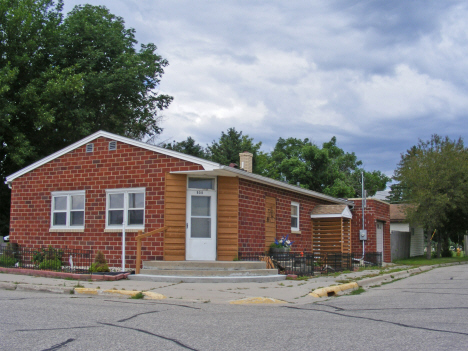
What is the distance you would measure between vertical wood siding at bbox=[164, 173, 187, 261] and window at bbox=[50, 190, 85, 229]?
141 inches

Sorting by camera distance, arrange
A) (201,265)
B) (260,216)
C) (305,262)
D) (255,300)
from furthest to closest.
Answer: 1. (260,216)
2. (305,262)
3. (201,265)
4. (255,300)

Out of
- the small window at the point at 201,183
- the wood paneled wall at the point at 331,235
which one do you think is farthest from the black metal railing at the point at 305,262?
the wood paneled wall at the point at 331,235

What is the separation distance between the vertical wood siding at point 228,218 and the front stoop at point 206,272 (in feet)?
5.72

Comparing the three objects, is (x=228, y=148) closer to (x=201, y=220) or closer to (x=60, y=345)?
(x=201, y=220)

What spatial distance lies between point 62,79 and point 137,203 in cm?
1214

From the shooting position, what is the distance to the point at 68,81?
82.9 ft

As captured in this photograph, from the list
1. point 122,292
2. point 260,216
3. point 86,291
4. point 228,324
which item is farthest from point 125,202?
point 228,324

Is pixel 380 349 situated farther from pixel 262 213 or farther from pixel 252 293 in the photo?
pixel 262 213

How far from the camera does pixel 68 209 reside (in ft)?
59.4

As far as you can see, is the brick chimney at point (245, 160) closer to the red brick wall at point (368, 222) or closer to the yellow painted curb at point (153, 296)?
the red brick wall at point (368, 222)

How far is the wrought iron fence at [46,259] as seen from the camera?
16062mm

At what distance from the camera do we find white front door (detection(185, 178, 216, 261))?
16.7 m

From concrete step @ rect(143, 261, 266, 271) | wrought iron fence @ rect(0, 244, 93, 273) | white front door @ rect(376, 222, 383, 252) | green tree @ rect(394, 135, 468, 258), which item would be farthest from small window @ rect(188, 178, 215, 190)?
green tree @ rect(394, 135, 468, 258)

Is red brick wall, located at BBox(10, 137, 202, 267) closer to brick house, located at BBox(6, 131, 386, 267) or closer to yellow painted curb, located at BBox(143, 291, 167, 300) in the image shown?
brick house, located at BBox(6, 131, 386, 267)
